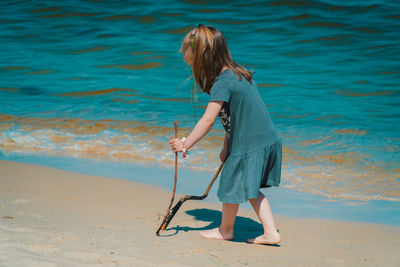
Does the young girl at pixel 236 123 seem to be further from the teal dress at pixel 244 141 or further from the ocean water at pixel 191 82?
the ocean water at pixel 191 82

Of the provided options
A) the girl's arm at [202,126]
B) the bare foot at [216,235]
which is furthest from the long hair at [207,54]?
the bare foot at [216,235]

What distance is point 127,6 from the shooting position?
571 inches

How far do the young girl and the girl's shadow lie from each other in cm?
23

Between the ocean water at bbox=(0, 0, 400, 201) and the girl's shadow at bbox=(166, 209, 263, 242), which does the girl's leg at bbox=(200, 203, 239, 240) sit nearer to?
the girl's shadow at bbox=(166, 209, 263, 242)

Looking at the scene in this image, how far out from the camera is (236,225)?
3.29 meters

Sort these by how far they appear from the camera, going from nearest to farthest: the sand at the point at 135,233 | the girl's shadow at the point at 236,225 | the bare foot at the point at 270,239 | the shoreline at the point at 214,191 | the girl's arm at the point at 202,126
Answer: the sand at the point at 135,233 → the girl's arm at the point at 202,126 → the bare foot at the point at 270,239 → the girl's shadow at the point at 236,225 → the shoreline at the point at 214,191

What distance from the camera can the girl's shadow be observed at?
3.07 meters

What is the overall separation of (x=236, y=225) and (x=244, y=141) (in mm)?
750

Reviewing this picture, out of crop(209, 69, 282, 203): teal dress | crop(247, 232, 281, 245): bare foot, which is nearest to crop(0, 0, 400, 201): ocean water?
crop(209, 69, 282, 203): teal dress

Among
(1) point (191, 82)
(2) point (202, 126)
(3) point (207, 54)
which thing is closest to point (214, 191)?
(2) point (202, 126)

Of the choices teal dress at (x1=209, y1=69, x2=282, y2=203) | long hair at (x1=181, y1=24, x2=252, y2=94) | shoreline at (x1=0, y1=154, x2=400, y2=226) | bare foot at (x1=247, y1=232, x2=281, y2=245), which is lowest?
shoreline at (x1=0, y1=154, x2=400, y2=226)

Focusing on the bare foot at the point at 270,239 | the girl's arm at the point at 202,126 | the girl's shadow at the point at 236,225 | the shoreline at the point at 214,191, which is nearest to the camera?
the girl's arm at the point at 202,126

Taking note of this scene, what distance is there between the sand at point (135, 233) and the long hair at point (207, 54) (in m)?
0.96

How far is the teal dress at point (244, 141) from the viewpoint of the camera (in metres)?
2.75
